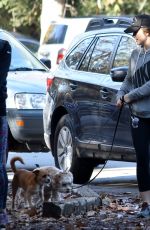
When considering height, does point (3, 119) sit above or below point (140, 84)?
below

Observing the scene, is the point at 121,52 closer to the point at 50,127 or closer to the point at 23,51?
the point at 50,127

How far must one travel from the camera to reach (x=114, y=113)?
36.2 feet

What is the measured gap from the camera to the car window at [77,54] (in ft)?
41.1

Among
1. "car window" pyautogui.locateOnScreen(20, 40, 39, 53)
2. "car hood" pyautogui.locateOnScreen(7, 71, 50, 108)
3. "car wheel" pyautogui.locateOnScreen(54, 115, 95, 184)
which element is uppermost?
"car hood" pyautogui.locateOnScreen(7, 71, 50, 108)

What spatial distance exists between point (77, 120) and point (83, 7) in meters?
30.1

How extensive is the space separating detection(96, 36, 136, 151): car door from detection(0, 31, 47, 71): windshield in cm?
294

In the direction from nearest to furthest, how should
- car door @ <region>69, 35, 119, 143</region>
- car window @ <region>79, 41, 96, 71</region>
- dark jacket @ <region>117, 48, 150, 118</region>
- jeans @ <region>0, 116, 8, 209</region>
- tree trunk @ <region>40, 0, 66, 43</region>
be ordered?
jeans @ <region>0, 116, 8, 209</region>, dark jacket @ <region>117, 48, 150, 118</region>, car door @ <region>69, 35, 119, 143</region>, car window @ <region>79, 41, 96, 71</region>, tree trunk @ <region>40, 0, 66, 43</region>

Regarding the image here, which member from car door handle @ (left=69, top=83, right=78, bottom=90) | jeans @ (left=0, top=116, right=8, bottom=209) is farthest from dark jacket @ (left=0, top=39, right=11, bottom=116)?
car door handle @ (left=69, top=83, right=78, bottom=90)

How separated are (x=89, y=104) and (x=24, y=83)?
6.96ft

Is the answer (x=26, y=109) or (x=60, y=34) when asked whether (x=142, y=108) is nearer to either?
(x=26, y=109)

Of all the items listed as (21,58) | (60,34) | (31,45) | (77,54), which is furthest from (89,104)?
(31,45)

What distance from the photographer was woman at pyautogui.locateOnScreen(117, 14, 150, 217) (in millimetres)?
9000

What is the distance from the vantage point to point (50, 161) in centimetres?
1548

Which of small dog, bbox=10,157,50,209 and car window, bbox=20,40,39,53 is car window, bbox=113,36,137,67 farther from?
car window, bbox=20,40,39,53
